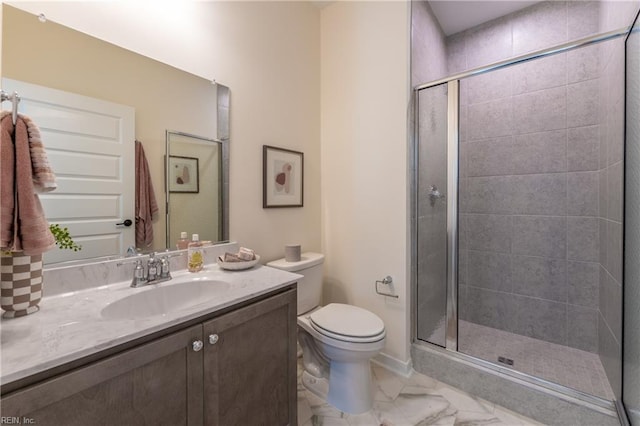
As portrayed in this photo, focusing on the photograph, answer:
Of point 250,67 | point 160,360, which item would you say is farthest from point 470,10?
point 160,360

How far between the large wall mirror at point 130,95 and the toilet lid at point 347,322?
2.47ft

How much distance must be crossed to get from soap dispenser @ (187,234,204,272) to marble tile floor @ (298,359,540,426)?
0.98m

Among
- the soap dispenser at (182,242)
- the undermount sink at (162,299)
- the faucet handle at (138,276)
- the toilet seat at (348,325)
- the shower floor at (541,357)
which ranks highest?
the soap dispenser at (182,242)

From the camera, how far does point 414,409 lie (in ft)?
5.07

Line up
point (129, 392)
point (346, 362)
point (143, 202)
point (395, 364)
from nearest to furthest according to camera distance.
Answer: point (129, 392), point (143, 202), point (346, 362), point (395, 364)

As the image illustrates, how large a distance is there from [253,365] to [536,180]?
2327mm

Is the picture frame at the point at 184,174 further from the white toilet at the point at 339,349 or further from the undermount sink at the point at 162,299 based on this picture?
the white toilet at the point at 339,349

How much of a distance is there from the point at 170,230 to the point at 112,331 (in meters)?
0.70

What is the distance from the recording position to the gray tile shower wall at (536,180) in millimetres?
1929

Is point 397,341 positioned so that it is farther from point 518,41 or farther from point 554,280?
point 518,41

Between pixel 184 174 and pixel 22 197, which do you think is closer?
pixel 22 197

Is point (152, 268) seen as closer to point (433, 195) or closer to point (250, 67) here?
point (250, 67)

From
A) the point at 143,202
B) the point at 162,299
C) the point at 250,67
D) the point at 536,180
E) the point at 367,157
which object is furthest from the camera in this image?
the point at 536,180

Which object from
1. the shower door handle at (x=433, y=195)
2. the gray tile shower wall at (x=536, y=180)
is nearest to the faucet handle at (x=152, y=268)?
the shower door handle at (x=433, y=195)
